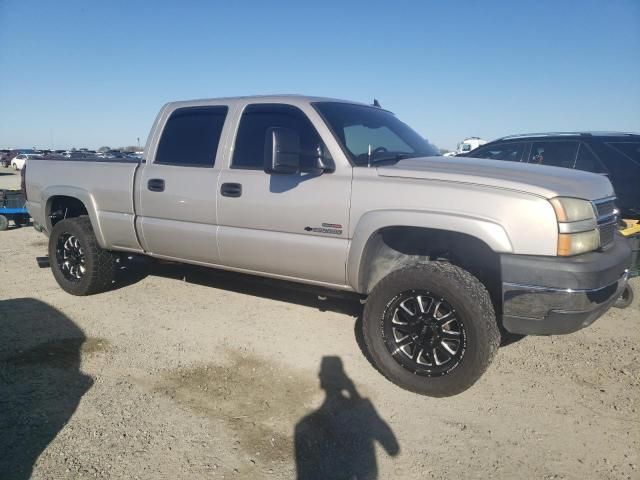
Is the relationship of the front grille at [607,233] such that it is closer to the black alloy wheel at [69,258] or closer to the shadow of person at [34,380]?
the shadow of person at [34,380]

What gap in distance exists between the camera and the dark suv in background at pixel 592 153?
5.34 meters

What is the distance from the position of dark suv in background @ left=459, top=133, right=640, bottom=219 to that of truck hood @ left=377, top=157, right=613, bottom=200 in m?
2.28

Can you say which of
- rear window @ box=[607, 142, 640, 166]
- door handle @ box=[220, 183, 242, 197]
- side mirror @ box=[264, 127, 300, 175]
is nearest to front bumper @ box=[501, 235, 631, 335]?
side mirror @ box=[264, 127, 300, 175]

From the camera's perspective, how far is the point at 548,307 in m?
2.78

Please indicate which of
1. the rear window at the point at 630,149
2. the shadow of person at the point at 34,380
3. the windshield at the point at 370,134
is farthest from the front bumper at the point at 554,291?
the rear window at the point at 630,149

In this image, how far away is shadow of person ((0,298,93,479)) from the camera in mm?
2518

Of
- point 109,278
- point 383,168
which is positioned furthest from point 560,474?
point 109,278

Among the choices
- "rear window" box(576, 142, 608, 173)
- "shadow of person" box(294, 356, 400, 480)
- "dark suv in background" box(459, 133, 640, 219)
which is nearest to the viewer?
"shadow of person" box(294, 356, 400, 480)

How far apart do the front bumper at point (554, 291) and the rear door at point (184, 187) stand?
241 cm

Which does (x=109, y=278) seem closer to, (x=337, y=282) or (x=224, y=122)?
(x=224, y=122)

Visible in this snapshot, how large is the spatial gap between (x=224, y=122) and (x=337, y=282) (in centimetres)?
176

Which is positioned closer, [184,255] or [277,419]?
[277,419]

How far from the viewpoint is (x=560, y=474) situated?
2428 millimetres

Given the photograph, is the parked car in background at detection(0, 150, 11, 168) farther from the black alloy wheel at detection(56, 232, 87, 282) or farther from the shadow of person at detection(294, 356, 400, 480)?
Result: the shadow of person at detection(294, 356, 400, 480)
